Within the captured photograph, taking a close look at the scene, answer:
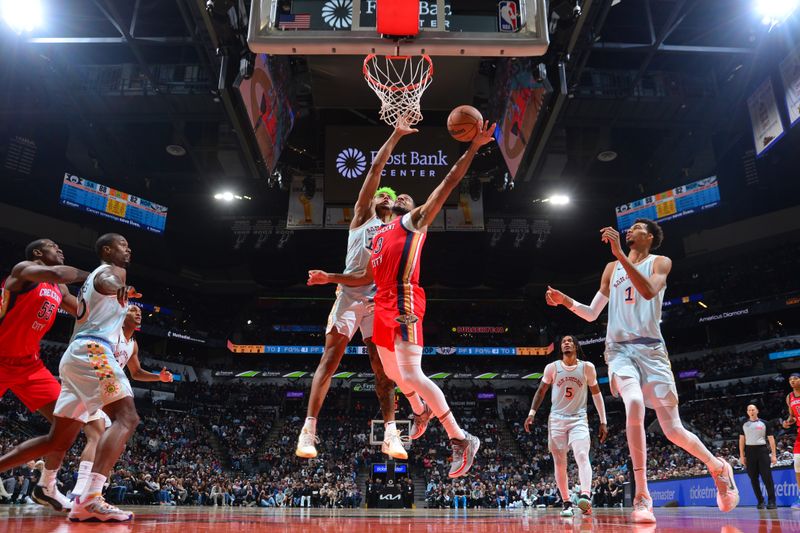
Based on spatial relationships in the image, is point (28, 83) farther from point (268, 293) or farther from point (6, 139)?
point (268, 293)

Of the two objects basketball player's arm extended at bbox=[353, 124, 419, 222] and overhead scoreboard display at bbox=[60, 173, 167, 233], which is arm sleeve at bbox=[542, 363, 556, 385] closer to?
basketball player's arm extended at bbox=[353, 124, 419, 222]

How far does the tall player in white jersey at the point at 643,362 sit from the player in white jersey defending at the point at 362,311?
182cm

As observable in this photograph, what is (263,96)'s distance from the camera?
35.8ft

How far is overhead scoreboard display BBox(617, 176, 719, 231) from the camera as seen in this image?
1880 cm

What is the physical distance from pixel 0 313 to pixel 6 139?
60.8ft

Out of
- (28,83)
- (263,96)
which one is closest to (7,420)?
(28,83)

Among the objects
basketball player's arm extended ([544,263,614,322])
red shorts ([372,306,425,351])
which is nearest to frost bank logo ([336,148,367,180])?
basketball player's arm extended ([544,263,614,322])

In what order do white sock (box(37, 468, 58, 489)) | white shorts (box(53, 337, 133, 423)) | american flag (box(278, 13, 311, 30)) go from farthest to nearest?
american flag (box(278, 13, 311, 30)) → white sock (box(37, 468, 58, 489)) → white shorts (box(53, 337, 133, 423))

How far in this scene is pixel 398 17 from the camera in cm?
589

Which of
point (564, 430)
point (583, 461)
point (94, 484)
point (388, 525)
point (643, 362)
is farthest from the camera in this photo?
point (564, 430)

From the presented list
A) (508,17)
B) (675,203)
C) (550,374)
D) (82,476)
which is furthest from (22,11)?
(675,203)

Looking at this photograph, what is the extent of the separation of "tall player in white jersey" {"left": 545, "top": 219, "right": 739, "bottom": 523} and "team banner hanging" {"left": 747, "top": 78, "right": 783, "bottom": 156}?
8.70 m

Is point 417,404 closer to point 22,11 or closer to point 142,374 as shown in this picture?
point 142,374

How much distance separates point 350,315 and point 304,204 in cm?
1293
